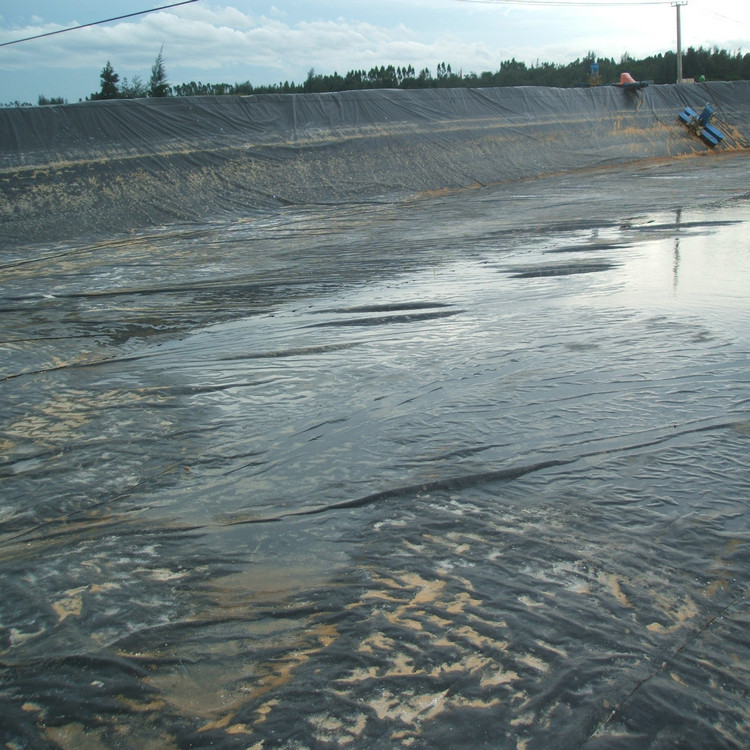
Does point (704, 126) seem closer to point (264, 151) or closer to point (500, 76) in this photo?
point (264, 151)

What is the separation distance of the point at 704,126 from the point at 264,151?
15.7m

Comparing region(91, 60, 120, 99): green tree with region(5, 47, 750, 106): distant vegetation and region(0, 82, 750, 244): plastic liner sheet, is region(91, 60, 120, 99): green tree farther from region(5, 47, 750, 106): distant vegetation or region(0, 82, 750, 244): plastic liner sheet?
region(0, 82, 750, 244): plastic liner sheet

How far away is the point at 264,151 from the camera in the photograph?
13.8 metres

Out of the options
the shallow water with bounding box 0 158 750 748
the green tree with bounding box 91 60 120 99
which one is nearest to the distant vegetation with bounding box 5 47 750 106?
the green tree with bounding box 91 60 120 99

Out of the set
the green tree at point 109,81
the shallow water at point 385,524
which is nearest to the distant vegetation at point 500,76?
the green tree at point 109,81

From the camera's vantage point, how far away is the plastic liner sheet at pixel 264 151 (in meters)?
11.2

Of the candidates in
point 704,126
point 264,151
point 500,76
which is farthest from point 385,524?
point 500,76

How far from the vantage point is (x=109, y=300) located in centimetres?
605

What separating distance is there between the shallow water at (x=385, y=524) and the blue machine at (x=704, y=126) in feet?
66.6

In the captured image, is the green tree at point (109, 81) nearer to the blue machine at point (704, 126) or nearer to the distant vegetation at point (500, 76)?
the distant vegetation at point (500, 76)

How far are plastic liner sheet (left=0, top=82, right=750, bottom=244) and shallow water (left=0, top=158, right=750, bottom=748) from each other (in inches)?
265

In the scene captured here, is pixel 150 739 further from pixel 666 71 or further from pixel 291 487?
pixel 666 71

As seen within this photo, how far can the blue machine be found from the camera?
22562mm

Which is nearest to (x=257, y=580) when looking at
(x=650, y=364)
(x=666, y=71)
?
(x=650, y=364)
